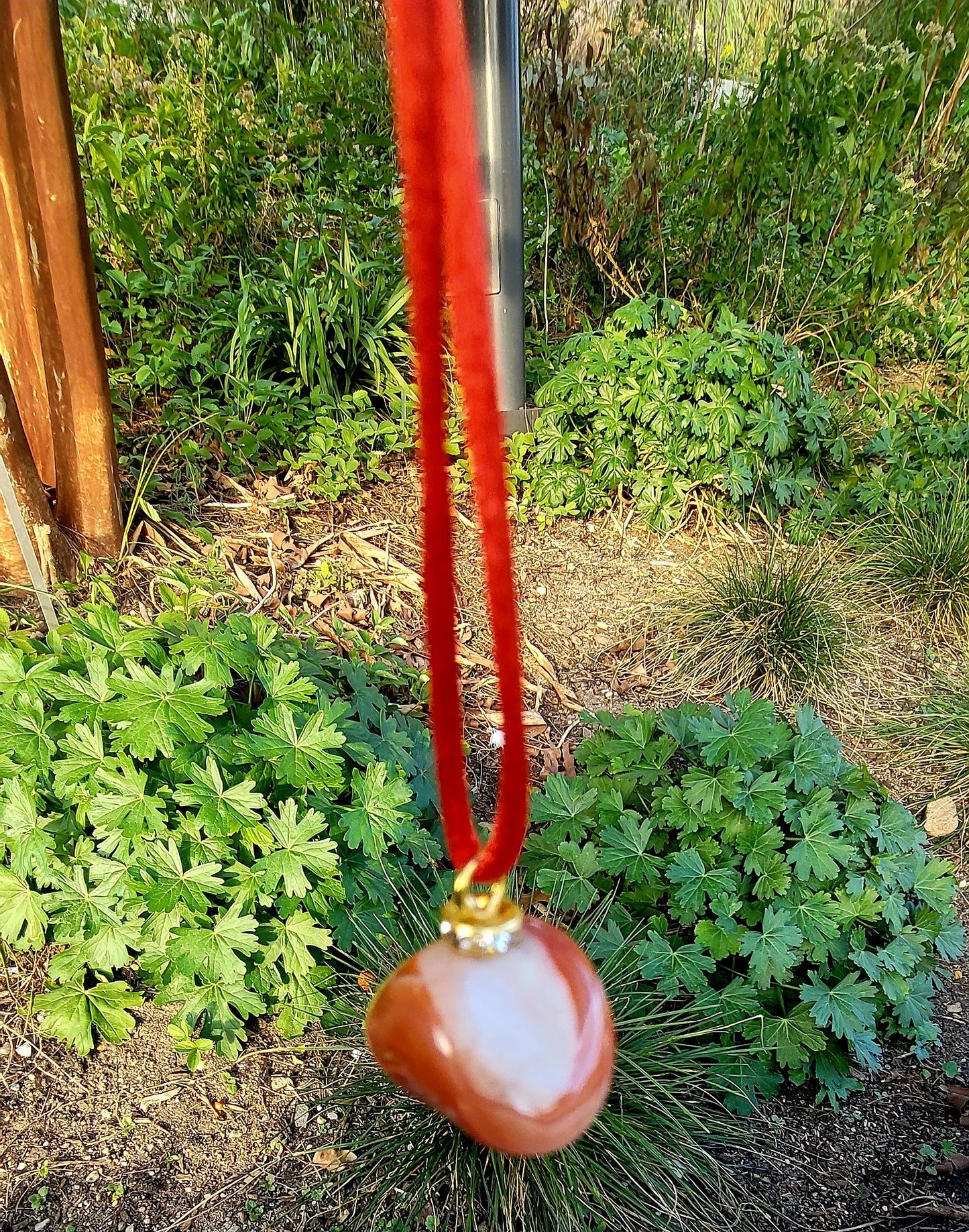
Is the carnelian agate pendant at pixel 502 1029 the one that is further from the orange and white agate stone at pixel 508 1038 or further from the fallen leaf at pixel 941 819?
the fallen leaf at pixel 941 819

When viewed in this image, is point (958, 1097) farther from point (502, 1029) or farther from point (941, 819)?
point (502, 1029)

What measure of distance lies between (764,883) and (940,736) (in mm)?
1132

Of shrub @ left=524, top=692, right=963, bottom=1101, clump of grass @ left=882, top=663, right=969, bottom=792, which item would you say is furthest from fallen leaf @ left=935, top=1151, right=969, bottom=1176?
clump of grass @ left=882, top=663, right=969, bottom=792

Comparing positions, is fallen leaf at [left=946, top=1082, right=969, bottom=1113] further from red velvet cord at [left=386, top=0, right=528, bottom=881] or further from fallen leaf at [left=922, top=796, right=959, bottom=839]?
red velvet cord at [left=386, top=0, right=528, bottom=881]

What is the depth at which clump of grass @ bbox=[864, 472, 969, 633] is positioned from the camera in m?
2.96

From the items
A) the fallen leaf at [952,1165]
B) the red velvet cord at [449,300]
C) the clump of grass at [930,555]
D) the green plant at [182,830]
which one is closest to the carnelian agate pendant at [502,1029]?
the red velvet cord at [449,300]

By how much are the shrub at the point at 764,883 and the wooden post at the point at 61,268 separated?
1.29 metres

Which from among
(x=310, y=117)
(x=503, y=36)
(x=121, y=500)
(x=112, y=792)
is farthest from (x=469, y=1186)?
(x=310, y=117)

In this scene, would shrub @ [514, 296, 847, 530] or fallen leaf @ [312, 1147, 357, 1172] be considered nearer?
fallen leaf @ [312, 1147, 357, 1172]

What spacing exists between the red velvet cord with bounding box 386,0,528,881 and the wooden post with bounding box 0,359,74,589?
1.66m

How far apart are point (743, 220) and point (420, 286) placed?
3917mm

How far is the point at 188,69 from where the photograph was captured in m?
3.46

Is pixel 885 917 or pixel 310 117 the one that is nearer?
pixel 885 917

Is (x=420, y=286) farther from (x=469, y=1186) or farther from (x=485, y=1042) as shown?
(x=469, y=1186)
